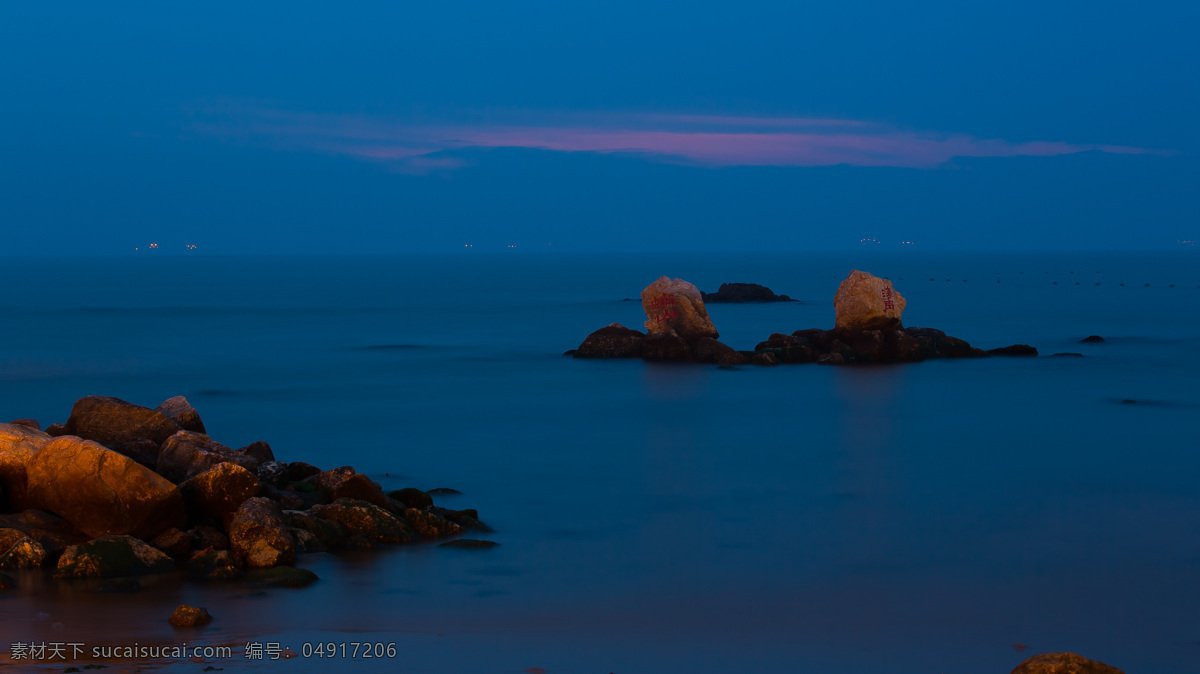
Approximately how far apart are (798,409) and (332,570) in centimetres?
1692

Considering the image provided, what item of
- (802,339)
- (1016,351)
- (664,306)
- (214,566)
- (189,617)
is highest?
(664,306)

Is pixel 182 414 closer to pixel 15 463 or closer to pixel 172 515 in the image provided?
pixel 15 463

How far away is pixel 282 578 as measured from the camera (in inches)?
470

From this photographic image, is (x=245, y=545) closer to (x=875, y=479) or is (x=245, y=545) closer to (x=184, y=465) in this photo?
(x=184, y=465)

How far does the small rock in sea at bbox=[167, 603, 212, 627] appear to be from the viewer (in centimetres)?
1048

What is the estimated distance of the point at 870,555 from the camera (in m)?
14.3

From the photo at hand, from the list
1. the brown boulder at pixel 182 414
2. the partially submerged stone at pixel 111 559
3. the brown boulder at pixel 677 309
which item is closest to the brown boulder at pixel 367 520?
the partially submerged stone at pixel 111 559

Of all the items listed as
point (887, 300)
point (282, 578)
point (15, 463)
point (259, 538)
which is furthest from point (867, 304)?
point (15, 463)

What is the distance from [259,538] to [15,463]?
129 inches

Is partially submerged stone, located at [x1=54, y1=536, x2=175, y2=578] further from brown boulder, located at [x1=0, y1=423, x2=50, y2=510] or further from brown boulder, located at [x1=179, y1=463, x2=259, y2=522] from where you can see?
brown boulder, located at [x1=0, y1=423, x2=50, y2=510]

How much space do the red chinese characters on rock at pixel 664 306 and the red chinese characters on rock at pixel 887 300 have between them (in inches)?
257

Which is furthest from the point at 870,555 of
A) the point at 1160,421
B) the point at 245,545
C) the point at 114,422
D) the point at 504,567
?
the point at 1160,421

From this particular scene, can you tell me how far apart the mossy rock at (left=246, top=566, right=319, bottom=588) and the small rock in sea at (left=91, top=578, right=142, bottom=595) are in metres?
1.09

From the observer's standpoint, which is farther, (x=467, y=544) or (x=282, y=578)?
(x=467, y=544)
